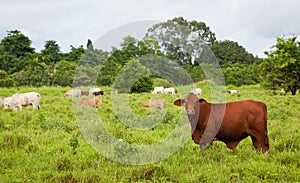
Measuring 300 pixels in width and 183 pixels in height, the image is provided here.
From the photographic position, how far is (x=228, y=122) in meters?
6.23

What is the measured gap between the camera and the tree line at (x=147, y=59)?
8531 millimetres

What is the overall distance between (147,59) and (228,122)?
168 inches

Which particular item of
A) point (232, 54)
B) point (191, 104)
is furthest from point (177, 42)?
point (232, 54)

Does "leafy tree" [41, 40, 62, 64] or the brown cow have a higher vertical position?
"leafy tree" [41, 40, 62, 64]

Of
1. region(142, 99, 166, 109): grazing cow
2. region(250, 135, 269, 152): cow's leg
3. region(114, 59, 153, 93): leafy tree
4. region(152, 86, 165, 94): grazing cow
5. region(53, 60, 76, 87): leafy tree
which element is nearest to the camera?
region(250, 135, 269, 152): cow's leg

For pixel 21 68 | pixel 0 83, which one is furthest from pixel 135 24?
pixel 21 68

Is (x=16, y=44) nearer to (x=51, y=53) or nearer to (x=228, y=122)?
(x=51, y=53)

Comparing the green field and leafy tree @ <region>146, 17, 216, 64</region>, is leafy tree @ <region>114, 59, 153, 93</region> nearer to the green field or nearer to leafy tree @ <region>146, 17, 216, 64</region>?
leafy tree @ <region>146, 17, 216, 64</region>

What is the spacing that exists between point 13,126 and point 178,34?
482cm

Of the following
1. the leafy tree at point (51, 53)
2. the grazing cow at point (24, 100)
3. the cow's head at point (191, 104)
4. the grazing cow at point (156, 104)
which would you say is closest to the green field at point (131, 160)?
Result: the cow's head at point (191, 104)

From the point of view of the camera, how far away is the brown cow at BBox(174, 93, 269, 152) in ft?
20.2

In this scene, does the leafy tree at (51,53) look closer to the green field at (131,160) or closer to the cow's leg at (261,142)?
the green field at (131,160)

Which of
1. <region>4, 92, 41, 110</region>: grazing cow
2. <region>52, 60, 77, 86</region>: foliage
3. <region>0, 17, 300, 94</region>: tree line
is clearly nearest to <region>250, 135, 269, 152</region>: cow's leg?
<region>0, 17, 300, 94</region>: tree line

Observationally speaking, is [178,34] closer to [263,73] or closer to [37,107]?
[37,107]
